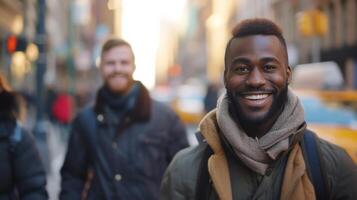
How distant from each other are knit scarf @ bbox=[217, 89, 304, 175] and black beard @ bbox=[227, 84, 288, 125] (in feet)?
0.14

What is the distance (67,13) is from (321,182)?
2230 inches

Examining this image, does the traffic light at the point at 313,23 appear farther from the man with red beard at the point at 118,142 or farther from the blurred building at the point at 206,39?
the blurred building at the point at 206,39

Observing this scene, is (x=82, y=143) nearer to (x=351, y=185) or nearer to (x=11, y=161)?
(x=11, y=161)

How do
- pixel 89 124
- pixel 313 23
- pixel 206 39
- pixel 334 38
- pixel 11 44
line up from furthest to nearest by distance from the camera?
pixel 206 39 → pixel 334 38 → pixel 313 23 → pixel 11 44 → pixel 89 124

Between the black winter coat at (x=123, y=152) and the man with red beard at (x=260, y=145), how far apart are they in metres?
1.74

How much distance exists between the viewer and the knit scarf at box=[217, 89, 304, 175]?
2480mm

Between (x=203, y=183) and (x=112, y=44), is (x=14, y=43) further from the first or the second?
(x=203, y=183)

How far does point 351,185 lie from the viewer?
250 centimetres

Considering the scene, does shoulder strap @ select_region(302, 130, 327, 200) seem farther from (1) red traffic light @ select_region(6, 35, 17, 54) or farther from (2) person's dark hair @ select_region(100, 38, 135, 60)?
(1) red traffic light @ select_region(6, 35, 17, 54)

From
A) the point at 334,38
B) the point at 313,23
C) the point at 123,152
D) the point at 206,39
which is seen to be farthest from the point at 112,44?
the point at 206,39

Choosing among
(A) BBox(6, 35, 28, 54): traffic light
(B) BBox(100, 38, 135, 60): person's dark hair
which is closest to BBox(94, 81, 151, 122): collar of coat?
(B) BBox(100, 38, 135, 60): person's dark hair

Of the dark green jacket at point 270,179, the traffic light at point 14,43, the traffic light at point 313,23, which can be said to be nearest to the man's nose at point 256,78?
the dark green jacket at point 270,179

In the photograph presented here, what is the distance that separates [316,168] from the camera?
97.3 inches

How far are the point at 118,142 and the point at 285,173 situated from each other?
7.04 feet
